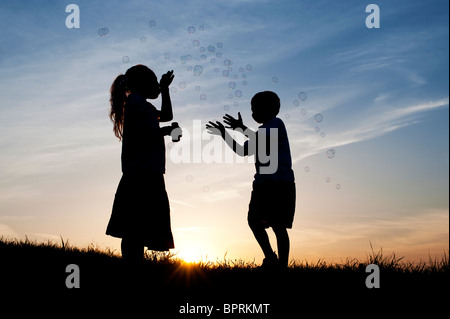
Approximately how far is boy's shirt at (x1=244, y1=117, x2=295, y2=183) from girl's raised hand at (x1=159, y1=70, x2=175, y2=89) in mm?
1299

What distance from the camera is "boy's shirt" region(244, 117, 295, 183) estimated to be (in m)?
5.97

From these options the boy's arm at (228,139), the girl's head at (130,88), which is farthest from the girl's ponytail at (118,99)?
the boy's arm at (228,139)

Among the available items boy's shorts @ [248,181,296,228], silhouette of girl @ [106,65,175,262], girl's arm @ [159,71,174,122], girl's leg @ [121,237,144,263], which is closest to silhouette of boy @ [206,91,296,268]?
boy's shorts @ [248,181,296,228]

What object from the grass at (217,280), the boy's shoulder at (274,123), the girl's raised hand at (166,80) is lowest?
the grass at (217,280)

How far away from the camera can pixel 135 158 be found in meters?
5.09

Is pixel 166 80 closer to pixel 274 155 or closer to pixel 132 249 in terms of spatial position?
pixel 274 155

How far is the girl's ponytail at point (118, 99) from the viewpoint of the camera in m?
5.65

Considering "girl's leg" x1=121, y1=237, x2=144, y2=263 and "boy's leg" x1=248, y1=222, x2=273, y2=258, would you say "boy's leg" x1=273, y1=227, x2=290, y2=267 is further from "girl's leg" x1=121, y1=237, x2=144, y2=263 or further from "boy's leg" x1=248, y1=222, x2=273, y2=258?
"girl's leg" x1=121, y1=237, x2=144, y2=263

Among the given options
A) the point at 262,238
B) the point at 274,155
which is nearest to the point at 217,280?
the point at 262,238

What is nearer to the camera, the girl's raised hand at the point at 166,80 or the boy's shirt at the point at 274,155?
the girl's raised hand at the point at 166,80

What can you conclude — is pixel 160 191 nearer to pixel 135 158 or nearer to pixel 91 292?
pixel 135 158

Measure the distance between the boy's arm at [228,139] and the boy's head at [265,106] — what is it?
52 centimetres

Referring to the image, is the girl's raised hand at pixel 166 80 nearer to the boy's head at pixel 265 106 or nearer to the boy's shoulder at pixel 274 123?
the boy's head at pixel 265 106

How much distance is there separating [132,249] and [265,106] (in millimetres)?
2645
